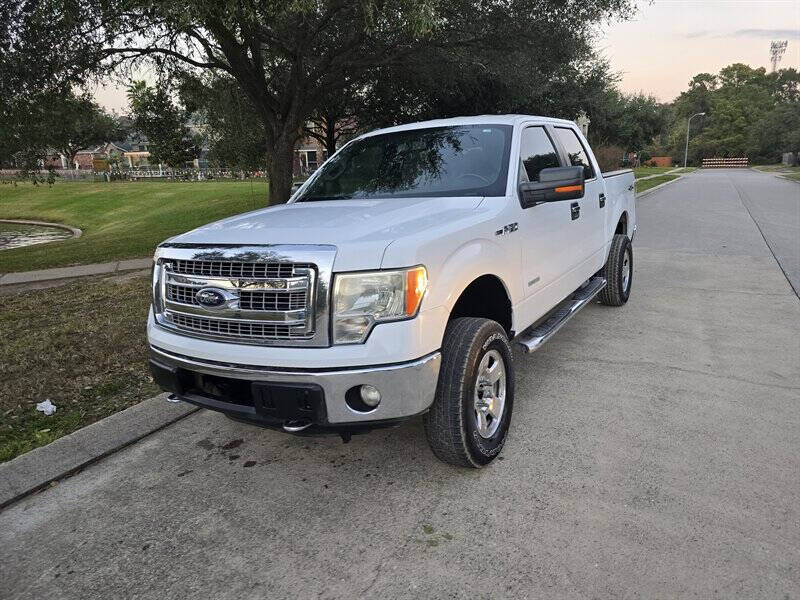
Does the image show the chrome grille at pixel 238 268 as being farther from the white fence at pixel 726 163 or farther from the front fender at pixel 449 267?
the white fence at pixel 726 163

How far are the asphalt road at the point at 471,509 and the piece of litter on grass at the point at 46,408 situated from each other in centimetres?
89

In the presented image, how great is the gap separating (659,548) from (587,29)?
12.2m

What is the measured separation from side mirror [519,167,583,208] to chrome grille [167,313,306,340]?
180cm

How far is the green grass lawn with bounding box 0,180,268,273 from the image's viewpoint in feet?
39.7

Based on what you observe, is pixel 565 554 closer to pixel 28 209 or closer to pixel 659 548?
pixel 659 548

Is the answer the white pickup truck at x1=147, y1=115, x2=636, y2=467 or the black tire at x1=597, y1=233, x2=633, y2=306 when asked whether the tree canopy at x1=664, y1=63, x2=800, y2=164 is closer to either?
the black tire at x1=597, y1=233, x2=633, y2=306

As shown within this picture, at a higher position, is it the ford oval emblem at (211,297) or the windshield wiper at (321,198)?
the windshield wiper at (321,198)

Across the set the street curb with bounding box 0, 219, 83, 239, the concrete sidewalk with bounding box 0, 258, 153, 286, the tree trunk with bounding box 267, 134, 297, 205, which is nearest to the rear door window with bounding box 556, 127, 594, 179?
the concrete sidewalk with bounding box 0, 258, 153, 286

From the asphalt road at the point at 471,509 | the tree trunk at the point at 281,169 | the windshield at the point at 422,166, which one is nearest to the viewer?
the asphalt road at the point at 471,509

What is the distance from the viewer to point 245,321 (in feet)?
9.22

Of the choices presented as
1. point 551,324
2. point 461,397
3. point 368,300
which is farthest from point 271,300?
point 551,324

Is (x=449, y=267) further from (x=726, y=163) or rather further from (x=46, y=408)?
(x=726, y=163)

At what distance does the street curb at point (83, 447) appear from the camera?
10.6 ft

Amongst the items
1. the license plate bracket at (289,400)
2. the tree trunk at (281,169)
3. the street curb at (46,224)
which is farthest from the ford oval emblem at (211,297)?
the street curb at (46,224)
